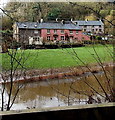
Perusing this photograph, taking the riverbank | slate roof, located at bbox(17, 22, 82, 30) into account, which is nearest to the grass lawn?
the riverbank

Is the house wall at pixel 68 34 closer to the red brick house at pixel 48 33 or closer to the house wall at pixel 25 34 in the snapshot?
the red brick house at pixel 48 33

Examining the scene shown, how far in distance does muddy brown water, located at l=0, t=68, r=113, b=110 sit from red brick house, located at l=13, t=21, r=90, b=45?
0.38m

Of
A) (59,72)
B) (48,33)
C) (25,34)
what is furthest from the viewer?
(59,72)

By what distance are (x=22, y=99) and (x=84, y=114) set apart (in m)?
1.21

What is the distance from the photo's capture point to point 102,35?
1369 mm

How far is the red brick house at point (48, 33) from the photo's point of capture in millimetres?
1261

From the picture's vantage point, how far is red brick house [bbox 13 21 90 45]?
4.14 ft

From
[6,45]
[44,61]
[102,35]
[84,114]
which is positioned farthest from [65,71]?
[84,114]

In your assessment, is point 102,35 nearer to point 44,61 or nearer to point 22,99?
point 44,61

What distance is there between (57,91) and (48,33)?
56 centimetres

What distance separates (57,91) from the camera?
5.36ft

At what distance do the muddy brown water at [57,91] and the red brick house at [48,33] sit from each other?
1.23 ft

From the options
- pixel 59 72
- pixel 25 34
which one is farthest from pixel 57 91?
pixel 25 34

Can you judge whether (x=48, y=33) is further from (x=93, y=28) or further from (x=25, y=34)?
(x=93, y=28)
